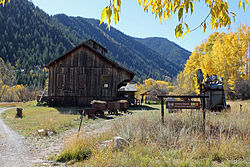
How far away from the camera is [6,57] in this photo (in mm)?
146375

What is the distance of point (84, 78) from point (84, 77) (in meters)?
0.13

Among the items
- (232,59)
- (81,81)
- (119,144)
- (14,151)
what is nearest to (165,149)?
(119,144)

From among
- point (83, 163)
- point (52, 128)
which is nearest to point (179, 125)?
point (83, 163)

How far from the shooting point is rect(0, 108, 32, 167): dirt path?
635 centimetres

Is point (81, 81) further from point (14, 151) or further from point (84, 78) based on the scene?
point (14, 151)

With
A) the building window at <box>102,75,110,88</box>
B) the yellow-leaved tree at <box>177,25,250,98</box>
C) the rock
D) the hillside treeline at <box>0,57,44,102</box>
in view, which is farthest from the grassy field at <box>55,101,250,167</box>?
the hillside treeline at <box>0,57,44,102</box>

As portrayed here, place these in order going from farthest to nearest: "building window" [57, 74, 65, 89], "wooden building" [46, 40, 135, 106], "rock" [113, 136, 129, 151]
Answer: "building window" [57, 74, 65, 89] < "wooden building" [46, 40, 135, 106] < "rock" [113, 136, 129, 151]

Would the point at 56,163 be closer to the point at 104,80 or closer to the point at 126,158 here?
the point at 126,158

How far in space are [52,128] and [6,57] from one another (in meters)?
160

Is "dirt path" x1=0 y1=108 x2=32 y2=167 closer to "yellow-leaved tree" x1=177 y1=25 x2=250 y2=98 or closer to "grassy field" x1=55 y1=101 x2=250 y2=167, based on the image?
"grassy field" x1=55 y1=101 x2=250 y2=167

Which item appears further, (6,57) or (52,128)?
(6,57)

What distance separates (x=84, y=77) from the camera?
25188 millimetres

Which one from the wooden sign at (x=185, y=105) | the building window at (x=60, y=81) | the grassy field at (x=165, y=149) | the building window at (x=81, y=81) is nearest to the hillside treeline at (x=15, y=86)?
the building window at (x=60, y=81)

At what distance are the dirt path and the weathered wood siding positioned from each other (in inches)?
589
